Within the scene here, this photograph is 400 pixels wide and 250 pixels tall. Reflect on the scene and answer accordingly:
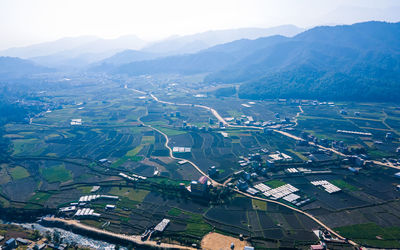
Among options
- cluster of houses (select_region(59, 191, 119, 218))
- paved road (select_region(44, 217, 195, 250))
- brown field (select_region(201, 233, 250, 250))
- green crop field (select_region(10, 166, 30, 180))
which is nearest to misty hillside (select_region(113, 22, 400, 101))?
cluster of houses (select_region(59, 191, 119, 218))

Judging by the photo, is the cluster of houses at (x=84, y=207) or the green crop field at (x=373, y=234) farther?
the cluster of houses at (x=84, y=207)

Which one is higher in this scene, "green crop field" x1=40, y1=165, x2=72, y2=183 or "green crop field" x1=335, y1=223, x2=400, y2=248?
"green crop field" x1=40, y1=165, x2=72, y2=183

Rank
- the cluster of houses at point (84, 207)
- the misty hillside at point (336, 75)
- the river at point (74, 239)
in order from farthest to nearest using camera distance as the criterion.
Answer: the misty hillside at point (336, 75)
the cluster of houses at point (84, 207)
the river at point (74, 239)

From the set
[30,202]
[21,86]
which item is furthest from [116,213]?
[21,86]

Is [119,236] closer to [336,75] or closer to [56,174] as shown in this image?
[56,174]

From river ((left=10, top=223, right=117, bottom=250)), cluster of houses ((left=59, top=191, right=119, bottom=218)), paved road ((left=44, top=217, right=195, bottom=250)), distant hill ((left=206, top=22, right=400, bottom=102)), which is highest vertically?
distant hill ((left=206, top=22, right=400, bottom=102))

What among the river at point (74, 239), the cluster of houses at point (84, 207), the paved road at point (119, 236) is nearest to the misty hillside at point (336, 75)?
the cluster of houses at point (84, 207)

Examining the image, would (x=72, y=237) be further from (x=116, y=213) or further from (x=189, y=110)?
(x=189, y=110)

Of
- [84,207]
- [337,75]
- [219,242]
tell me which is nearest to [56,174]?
[84,207]

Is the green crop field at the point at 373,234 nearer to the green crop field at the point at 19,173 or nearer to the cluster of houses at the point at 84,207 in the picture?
the cluster of houses at the point at 84,207

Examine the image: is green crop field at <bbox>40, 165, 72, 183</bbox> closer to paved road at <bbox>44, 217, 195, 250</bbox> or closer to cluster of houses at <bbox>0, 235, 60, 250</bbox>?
paved road at <bbox>44, 217, 195, 250</bbox>

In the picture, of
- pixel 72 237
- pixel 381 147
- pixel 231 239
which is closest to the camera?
pixel 231 239
